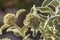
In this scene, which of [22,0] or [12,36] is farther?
[22,0]

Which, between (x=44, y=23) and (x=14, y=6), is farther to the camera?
(x=14, y=6)

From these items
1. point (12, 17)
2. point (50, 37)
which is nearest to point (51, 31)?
point (50, 37)

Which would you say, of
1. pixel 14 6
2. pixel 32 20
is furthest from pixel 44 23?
pixel 14 6

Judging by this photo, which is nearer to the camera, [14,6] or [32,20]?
[32,20]

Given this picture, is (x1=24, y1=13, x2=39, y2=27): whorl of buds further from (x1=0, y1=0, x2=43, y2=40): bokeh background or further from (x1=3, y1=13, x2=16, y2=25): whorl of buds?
(x1=0, y1=0, x2=43, y2=40): bokeh background

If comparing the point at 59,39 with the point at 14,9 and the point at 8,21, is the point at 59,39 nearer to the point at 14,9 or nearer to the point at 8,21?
the point at 8,21

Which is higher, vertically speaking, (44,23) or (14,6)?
(14,6)

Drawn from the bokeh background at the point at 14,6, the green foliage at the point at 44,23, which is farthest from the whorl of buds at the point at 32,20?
the bokeh background at the point at 14,6

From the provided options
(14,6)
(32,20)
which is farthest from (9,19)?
(14,6)

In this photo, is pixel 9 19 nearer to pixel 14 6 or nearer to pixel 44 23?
pixel 44 23

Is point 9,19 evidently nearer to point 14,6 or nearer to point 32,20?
point 32,20

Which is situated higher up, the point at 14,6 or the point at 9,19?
A: the point at 14,6
